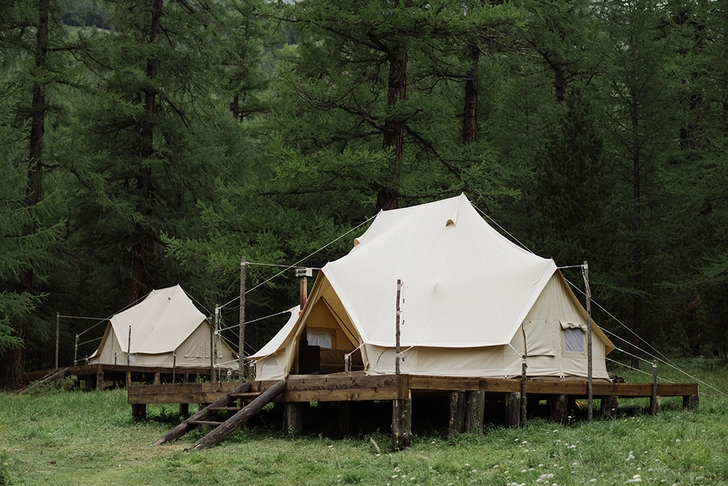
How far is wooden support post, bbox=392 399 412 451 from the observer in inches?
466

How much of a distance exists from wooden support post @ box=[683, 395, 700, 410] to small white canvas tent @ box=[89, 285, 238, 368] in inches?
589

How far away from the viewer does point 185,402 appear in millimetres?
15883

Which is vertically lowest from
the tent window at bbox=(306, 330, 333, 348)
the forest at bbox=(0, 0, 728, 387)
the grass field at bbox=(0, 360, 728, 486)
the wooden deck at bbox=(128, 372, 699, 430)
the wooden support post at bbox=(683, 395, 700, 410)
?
the grass field at bbox=(0, 360, 728, 486)

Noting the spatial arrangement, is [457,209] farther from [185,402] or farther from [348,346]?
[185,402]

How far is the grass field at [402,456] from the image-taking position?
29.3 feet

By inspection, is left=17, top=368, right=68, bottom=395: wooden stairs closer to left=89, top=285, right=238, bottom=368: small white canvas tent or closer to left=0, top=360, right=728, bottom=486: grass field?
left=89, top=285, right=238, bottom=368: small white canvas tent

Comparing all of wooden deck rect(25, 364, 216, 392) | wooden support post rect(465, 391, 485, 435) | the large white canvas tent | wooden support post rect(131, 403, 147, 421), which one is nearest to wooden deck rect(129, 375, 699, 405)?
wooden support post rect(465, 391, 485, 435)

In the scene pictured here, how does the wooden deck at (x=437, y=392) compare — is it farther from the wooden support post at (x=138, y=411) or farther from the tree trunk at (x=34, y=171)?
the tree trunk at (x=34, y=171)

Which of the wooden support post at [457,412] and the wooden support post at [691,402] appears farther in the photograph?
the wooden support post at [691,402]

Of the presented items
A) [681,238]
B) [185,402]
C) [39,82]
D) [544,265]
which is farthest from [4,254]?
[681,238]

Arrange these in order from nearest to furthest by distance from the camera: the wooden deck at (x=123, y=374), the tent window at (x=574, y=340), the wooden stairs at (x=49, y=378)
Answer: the tent window at (x=574, y=340), the wooden stairs at (x=49, y=378), the wooden deck at (x=123, y=374)

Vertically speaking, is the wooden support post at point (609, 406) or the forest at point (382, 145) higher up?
the forest at point (382, 145)

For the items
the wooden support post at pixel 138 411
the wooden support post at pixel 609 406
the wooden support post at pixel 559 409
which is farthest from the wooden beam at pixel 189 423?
the wooden support post at pixel 609 406

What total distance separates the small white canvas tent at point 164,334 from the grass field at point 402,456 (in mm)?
11746
